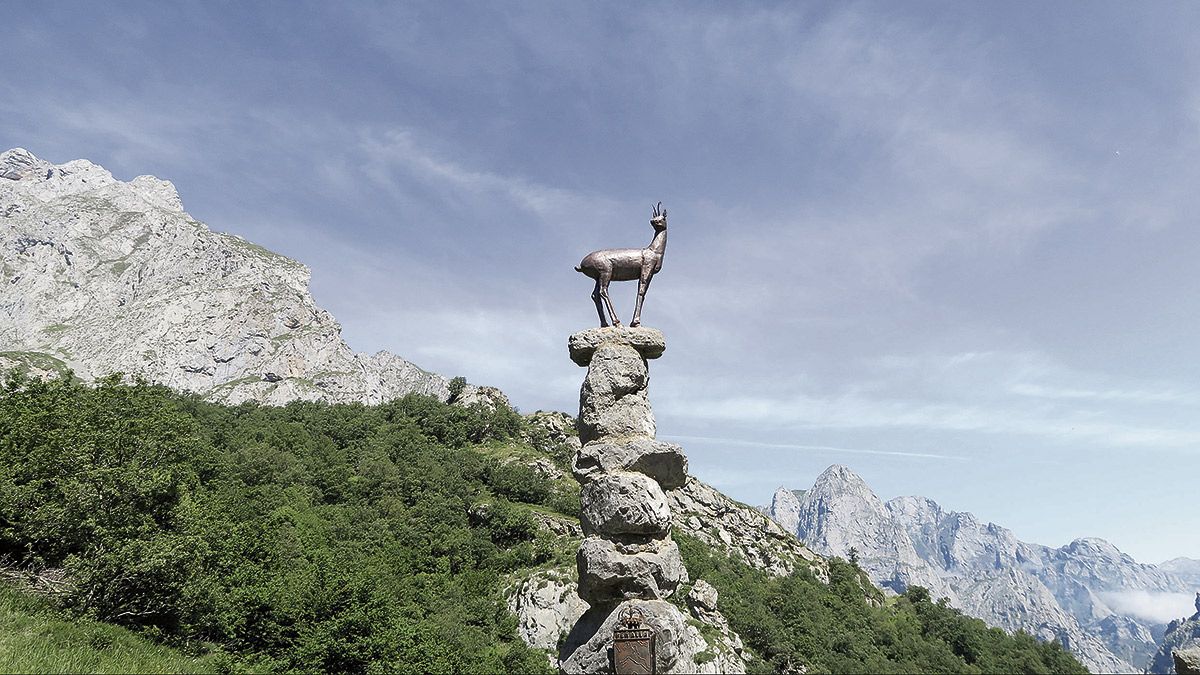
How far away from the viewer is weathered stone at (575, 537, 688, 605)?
9344 mm

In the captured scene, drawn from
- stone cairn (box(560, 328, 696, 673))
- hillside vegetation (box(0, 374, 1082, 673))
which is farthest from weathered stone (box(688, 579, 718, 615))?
stone cairn (box(560, 328, 696, 673))

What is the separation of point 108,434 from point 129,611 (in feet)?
23.9

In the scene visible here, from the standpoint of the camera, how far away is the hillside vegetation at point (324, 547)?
18.3 meters

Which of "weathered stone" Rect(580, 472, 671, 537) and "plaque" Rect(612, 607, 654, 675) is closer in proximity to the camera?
"plaque" Rect(612, 607, 654, 675)

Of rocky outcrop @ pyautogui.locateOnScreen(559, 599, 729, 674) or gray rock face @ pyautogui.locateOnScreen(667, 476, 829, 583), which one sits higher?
rocky outcrop @ pyautogui.locateOnScreen(559, 599, 729, 674)

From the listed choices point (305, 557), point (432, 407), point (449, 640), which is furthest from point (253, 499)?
point (432, 407)

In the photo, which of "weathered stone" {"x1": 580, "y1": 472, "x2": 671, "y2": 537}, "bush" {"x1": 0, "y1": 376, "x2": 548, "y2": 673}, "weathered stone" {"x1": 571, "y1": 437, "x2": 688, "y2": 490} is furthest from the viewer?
"bush" {"x1": 0, "y1": 376, "x2": 548, "y2": 673}

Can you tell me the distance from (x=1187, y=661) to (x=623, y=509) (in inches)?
304

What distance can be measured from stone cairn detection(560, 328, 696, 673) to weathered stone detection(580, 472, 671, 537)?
0.02 metres

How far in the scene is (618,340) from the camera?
36.5ft

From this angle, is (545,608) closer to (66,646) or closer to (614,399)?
(66,646)

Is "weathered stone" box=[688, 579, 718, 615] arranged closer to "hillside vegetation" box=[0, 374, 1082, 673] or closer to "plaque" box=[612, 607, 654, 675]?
"hillside vegetation" box=[0, 374, 1082, 673]

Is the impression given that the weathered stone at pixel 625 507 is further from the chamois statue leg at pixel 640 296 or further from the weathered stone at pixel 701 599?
the weathered stone at pixel 701 599

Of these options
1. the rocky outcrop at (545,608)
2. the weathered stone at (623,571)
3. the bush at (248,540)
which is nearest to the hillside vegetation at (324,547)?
the bush at (248,540)
